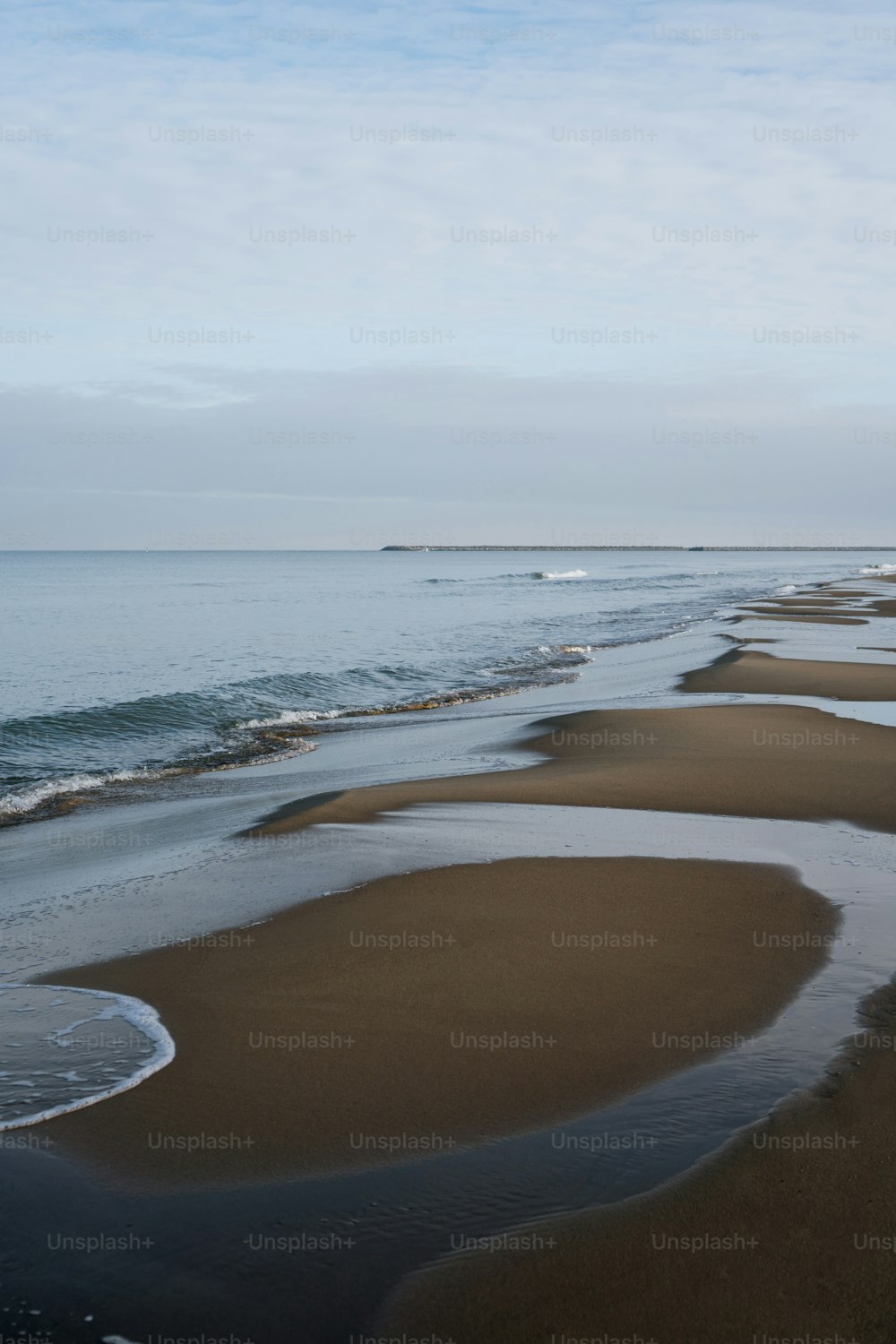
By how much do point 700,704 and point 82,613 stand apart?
34.1 m

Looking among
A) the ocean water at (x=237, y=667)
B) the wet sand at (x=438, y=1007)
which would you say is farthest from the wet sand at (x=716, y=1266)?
the ocean water at (x=237, y=667)

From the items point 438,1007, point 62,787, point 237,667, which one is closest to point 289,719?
point 62,787

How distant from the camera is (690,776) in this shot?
34.4ft

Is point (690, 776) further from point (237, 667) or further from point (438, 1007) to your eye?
point (237, 667)

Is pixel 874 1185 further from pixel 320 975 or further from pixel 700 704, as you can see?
pixel 700 704

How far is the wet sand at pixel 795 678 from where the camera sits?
1673 cm

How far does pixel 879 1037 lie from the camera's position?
4.54m

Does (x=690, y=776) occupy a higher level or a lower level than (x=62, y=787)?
higher

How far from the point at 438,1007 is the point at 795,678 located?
14.6 metres

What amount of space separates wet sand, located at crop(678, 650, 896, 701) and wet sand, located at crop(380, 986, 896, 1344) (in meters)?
13.4

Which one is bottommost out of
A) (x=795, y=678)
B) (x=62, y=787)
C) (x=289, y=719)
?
(x=62, y=787)

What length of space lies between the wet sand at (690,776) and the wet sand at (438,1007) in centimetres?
218

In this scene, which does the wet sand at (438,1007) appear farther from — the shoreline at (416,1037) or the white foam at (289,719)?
the white foam at (289,719)

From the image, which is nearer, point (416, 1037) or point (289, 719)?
point (416, 1037)
